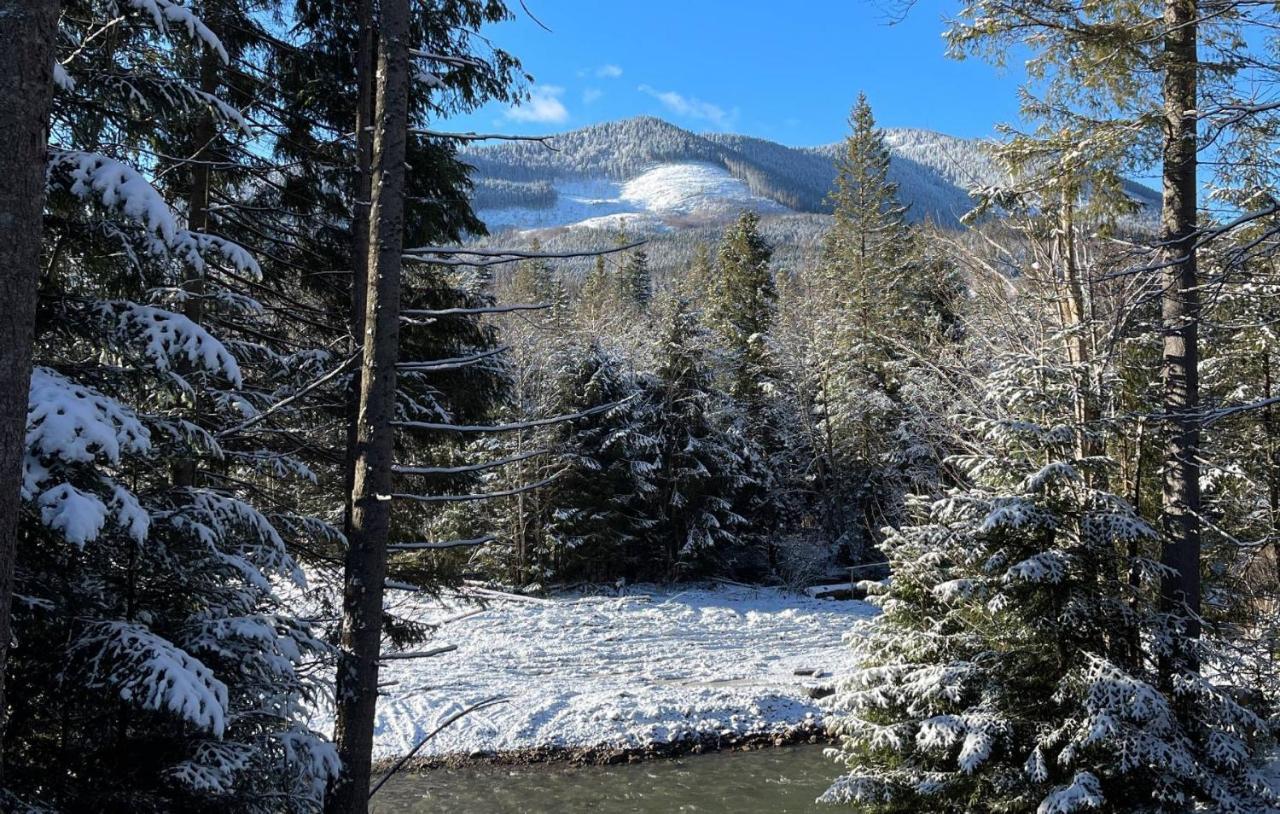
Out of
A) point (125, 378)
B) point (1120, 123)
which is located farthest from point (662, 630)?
point (125, 378)

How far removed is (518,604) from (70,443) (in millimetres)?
18344

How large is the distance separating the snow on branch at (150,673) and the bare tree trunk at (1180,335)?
7801mm

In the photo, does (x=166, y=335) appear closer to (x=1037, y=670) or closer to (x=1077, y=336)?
(x=1037, y=670)

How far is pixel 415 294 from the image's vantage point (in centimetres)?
785

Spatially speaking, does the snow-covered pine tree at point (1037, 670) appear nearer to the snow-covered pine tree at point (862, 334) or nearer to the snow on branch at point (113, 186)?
the snow on branch at point (113, 186)

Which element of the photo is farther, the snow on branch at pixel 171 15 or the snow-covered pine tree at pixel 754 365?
the snow-covered pine tree at pixel 754 365

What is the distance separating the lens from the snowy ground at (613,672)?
13.1 metres

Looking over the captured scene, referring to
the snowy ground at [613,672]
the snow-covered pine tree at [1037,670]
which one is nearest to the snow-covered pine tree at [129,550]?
the snowy ground at [613,672]

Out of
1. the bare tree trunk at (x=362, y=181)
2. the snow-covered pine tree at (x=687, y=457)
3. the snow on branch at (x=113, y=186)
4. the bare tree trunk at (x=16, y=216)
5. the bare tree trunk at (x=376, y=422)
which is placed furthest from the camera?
the snow-covered pine tree at (x=687, y=457)

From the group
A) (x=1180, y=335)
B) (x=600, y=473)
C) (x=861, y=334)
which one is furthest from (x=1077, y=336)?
(x=861, y=334)

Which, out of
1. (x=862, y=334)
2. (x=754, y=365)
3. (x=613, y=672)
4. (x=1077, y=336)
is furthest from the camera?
(x=754, y=365)

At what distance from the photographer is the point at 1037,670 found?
314 inches

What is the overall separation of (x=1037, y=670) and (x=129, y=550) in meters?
→ 7.76

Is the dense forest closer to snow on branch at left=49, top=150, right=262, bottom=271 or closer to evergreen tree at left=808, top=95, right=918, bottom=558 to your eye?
snow on branch at left=49, top=150, right=262, bottom=271
